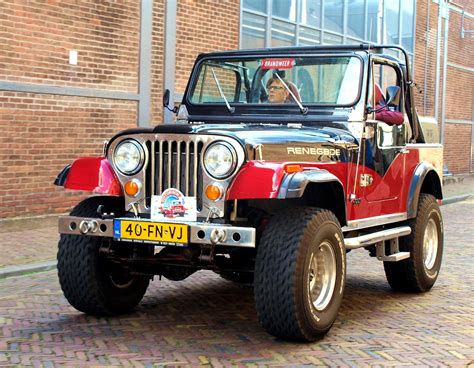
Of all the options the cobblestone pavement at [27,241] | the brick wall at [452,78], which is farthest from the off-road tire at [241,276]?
the brick wall at [452,78]

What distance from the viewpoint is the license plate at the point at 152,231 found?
4.51 metres

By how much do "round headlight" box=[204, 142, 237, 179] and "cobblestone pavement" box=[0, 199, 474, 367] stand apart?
1.14 metres

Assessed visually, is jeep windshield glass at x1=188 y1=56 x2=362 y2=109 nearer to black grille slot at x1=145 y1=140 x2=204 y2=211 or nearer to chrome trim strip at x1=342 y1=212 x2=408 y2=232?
chrome trim strip at x1=342 y1=212 x2=408 y2=232

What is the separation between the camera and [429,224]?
689cm

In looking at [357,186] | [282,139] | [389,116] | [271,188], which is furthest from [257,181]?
[389,116]

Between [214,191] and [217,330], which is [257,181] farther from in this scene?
[217,330]

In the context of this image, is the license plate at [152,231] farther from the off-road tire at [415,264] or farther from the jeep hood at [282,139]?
the off-road tire at [415,264]

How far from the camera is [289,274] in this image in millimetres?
4406

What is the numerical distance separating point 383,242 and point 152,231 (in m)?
2.30

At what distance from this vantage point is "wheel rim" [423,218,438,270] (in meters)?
6.81

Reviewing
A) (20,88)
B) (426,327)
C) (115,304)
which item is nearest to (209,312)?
(115,304)

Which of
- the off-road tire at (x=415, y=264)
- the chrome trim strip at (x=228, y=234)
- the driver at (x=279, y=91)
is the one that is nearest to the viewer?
the chrome trim strip at (x=228, y=234)

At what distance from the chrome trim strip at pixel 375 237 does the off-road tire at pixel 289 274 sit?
1.90 ft

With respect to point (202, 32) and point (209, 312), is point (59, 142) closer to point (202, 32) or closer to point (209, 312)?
point (202, 32)
